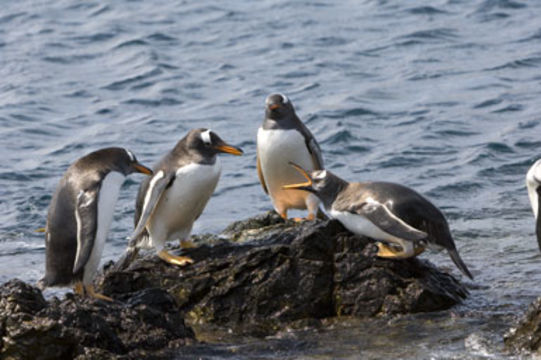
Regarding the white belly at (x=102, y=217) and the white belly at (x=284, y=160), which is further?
the white belly at (x=284, y=160)

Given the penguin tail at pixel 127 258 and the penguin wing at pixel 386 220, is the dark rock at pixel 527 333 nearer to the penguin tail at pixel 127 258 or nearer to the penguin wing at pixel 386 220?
the penguin wing at pixel 386 220

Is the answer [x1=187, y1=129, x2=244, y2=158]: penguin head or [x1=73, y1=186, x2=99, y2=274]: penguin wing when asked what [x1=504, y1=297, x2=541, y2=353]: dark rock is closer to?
[x1=187, y1=129, x2=244, y2=158]: penguin head

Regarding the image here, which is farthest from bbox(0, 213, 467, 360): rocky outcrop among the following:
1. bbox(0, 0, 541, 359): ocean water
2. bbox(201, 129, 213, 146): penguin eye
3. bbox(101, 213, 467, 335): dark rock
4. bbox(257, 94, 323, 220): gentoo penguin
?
bbox(257, 94, 323, 220): gentoo penguin

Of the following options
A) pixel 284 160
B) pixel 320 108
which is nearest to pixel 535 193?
pixel 284 160

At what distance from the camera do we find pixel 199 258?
7465 millimetres

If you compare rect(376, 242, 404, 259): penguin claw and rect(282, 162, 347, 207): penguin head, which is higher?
rect(282, 162, 347, 207): penguin head

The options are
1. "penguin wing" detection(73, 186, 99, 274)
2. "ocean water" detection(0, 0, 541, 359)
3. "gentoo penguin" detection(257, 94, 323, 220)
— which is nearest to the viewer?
"penguin wing" detection(73, 186, 99, 274)

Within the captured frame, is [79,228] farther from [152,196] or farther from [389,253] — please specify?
[389,253]

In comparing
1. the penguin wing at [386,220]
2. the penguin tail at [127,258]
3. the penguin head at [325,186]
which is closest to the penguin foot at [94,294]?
the penguin tail at [127,258]

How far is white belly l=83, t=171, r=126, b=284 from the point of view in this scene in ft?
23.2

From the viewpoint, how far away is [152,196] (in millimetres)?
7527

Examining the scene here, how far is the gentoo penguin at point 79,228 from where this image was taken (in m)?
7.02

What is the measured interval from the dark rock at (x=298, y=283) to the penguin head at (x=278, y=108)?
171cm

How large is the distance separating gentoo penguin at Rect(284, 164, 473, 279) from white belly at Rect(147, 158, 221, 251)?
0.97 metres
